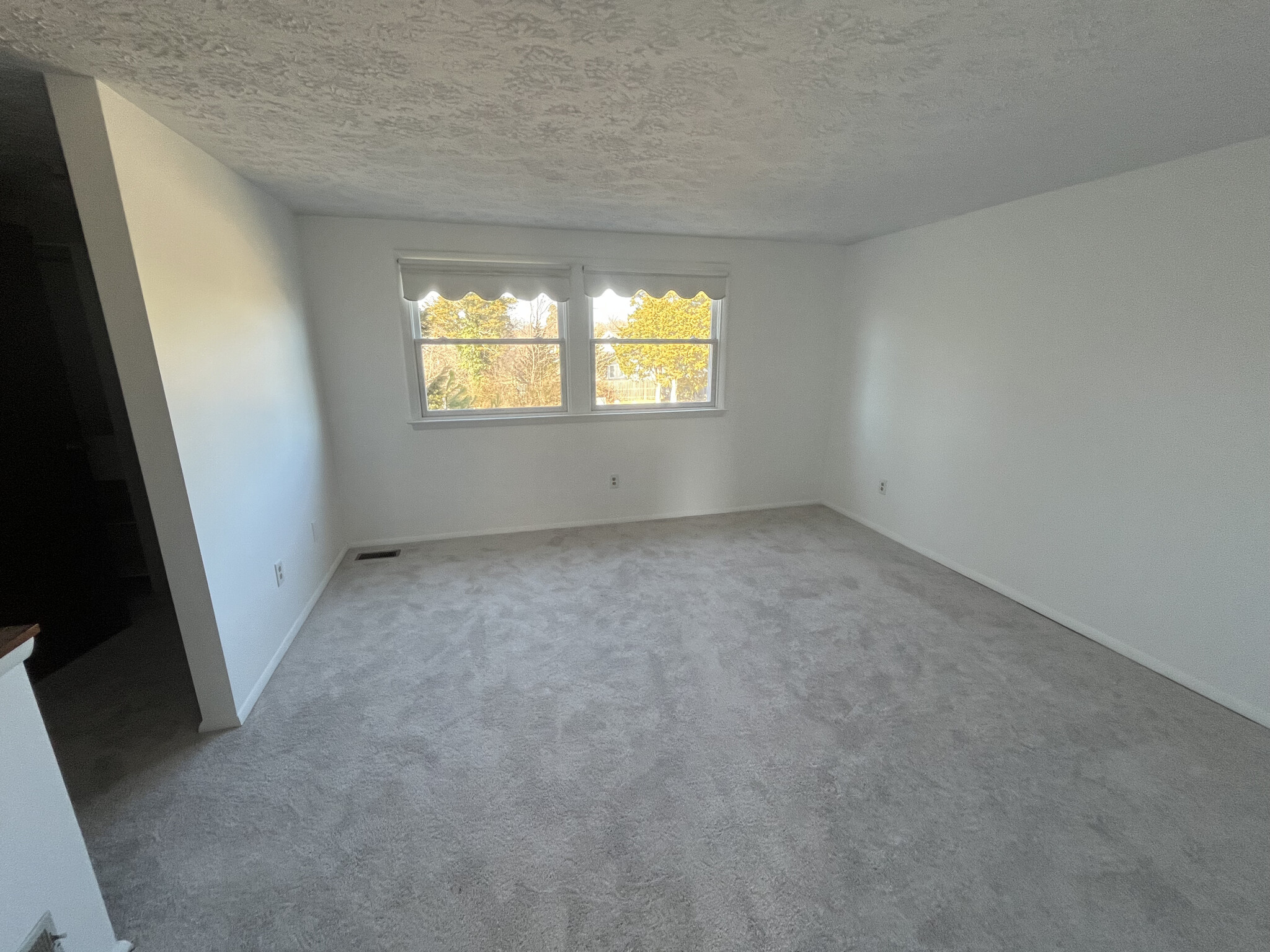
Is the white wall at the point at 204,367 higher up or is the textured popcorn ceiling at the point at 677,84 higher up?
the textured popcorn ceiling at the point at 677,84

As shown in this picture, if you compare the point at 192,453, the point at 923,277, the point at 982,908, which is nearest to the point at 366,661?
the point at 192,453

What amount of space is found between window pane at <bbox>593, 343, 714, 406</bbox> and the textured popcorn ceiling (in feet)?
4.95

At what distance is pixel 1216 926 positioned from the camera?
4.16ft

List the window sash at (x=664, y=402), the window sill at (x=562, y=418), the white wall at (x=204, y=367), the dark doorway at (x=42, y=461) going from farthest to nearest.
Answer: the window sash at (x=664, y=402), the window sill at (x=562, y=418), the dark doorway at (x=42, y=461), the white wall at (x=204, y=367)

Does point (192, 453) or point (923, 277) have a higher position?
point (923, 277)

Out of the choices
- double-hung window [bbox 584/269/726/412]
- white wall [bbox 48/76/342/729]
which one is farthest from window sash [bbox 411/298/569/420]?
white wall [bbox 48/76/342/729]

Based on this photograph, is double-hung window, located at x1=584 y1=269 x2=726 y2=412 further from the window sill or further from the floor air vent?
the floor air vent

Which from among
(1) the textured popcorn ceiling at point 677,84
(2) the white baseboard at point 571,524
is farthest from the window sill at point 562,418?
(1) the textured popcorn ceiling at point 677,84

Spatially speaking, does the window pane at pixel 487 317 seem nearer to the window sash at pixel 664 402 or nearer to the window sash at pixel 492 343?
the window sash at pixel 492 343

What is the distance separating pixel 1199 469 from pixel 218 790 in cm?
392

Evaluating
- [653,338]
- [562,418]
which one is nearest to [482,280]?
[562,418]

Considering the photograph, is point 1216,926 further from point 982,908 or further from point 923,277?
point 923,277

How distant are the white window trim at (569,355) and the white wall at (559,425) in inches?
1.8

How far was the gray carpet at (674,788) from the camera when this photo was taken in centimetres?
129
